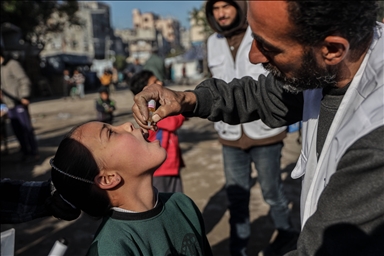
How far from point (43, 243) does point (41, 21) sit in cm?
2320

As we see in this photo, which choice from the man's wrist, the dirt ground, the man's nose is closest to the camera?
the man's nose

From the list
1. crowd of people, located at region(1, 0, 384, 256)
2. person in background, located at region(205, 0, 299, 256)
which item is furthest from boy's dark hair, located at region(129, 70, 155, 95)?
crowd of people, located at region(1, 0, 384, 256)

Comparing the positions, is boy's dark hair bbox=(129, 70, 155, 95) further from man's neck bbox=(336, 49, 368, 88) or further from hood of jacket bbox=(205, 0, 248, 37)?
man's neck bbox=(336, 49, 368, 88)

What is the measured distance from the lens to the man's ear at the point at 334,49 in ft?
4.16

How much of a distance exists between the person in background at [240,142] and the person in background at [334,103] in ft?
4.98

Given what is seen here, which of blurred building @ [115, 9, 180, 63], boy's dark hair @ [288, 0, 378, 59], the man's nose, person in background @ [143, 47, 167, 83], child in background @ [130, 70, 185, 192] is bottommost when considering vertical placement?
blurred building @ [115, 9, 180, 63]

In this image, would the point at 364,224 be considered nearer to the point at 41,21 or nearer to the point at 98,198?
the point at 98,198

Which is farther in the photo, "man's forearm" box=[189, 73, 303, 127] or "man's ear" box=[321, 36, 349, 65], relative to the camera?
"man's forearm" box=[189, 73, 303, 127]

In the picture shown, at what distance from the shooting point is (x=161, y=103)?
1.83 meters

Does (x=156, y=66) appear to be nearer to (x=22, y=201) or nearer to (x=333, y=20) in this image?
(x=22, y=201)

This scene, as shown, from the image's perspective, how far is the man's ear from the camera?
1.27m

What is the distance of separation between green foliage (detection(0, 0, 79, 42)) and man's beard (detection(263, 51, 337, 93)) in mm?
20945

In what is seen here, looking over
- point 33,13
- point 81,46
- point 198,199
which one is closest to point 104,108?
point 198,199

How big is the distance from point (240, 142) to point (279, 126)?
1.15 metres
